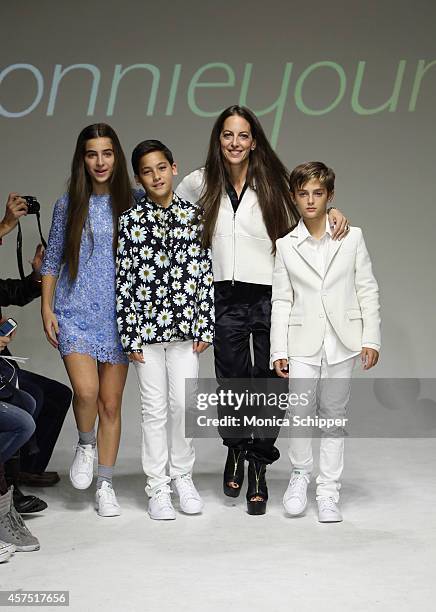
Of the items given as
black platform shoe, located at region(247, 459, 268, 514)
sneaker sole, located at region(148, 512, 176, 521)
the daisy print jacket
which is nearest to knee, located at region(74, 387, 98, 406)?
the daisy print jacket

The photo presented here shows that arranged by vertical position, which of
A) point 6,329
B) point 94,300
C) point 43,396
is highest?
point 94,300

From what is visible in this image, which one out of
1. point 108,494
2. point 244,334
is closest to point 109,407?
point 108,494

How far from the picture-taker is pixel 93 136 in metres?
3.33

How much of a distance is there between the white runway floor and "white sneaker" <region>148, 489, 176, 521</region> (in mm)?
25

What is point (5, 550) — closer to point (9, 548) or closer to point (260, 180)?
point (9, 548)

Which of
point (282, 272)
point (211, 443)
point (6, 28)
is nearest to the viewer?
point (282, 272)

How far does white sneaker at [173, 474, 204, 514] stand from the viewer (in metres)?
3.32

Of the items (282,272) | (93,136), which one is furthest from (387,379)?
(93,136)

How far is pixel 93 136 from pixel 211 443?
1.77m

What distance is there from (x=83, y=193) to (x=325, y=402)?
1.05 meters

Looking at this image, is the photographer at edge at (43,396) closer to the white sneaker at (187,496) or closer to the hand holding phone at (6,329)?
the hand holding phone at (6,329)

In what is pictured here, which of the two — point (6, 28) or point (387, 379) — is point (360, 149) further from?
point (6, 28)

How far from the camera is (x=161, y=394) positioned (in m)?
3.32

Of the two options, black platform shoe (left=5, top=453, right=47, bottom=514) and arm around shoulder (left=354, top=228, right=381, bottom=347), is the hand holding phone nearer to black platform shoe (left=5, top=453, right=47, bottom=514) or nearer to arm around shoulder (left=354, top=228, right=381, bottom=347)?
black platform shoe (left=5, top=453, right=47, bottom=514)
